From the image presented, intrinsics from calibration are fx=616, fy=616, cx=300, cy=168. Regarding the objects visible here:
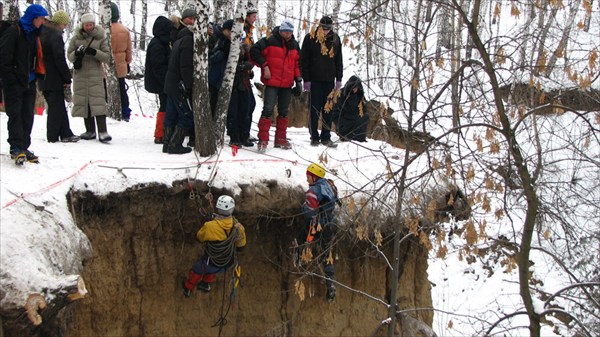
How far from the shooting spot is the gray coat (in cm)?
875

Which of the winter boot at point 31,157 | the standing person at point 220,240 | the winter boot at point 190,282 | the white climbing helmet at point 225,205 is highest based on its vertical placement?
the winter boot at point 31,157

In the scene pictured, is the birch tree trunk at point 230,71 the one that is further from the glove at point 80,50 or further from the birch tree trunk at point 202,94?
the glove at point 80,50

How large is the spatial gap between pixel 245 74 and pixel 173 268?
3037 millimetres

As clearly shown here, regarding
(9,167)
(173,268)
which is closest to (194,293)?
(173,268)

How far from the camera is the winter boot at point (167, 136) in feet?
28.6

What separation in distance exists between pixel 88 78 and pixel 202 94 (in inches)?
69.9

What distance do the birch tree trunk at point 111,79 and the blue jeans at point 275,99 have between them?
10.4 feet

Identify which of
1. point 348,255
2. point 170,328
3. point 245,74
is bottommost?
point 170,328

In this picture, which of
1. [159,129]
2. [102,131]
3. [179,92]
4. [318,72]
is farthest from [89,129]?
[318,72]

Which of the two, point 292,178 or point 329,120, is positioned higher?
point 329,120

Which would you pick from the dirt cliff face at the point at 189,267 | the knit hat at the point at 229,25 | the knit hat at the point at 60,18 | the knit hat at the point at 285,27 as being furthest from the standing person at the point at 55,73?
the knit hat at the point at 285,27

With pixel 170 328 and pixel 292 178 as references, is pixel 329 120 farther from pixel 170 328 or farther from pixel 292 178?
pixel 170 328

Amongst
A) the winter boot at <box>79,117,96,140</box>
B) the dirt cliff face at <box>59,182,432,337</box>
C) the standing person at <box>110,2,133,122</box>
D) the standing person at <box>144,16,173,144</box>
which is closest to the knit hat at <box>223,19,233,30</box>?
the standing person at <box>144,16,173,144</box>

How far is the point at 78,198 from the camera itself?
7223 millimetres
